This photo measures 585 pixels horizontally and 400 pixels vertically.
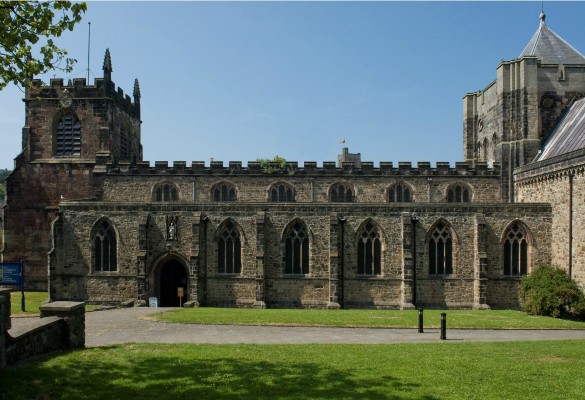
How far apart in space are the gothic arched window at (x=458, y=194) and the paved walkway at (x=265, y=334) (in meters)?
19.2

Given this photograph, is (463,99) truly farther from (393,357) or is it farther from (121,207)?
(393,357)

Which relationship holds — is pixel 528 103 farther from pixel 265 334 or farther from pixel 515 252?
pixel 265 334

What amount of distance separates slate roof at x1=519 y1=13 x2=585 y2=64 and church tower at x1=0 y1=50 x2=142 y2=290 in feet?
104

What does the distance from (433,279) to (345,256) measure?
17.3 feet

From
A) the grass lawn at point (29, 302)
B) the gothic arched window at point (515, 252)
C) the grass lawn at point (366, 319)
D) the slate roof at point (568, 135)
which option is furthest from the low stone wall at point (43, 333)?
the slate roof at point (568, 135)

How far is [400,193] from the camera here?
1609 inches

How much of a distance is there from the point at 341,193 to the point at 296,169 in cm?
385

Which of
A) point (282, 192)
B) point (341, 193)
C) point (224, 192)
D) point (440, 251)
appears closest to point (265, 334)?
point (440, 251)

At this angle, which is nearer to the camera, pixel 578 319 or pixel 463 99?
pixel 578 319

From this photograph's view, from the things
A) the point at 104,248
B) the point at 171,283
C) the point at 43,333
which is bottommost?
the point at 171,283

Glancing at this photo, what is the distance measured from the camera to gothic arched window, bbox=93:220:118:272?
106 ft

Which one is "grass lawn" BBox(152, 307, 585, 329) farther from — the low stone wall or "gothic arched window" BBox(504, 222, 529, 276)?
the low stone wall

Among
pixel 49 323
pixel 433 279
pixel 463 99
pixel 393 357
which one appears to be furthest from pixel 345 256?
pixel 463 99

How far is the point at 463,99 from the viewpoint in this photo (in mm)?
47750
